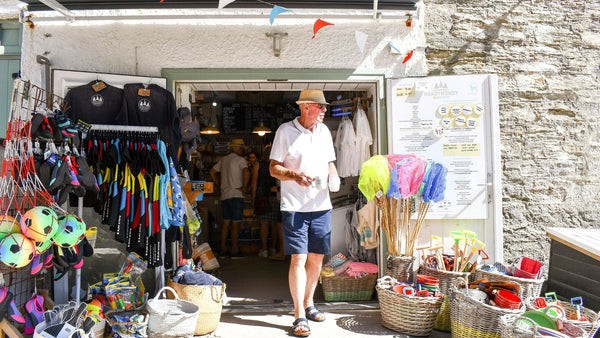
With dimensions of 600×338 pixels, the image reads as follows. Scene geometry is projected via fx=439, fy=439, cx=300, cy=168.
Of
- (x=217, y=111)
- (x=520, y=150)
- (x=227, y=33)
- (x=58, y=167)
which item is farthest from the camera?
(x=217, y=111)

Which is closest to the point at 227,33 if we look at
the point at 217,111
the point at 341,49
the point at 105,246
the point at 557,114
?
the point at 341,49

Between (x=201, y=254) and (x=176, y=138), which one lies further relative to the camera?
(x=201, y=254)

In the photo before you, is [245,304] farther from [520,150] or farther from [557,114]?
[557,114]

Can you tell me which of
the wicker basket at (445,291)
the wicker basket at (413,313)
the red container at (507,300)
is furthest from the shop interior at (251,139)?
the red container at (507,300)

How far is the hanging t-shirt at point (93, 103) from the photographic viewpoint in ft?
13.7

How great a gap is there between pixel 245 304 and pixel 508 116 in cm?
354

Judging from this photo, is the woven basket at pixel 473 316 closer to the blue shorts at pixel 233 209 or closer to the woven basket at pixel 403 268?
the woven basket at pixel 403 268

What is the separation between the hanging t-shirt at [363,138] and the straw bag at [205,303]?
7.41ft

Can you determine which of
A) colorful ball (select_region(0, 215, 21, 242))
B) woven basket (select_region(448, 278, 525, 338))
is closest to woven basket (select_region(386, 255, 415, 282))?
woven basket (select_region(448, 278, 525, 338))

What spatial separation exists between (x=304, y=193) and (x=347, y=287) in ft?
4.69

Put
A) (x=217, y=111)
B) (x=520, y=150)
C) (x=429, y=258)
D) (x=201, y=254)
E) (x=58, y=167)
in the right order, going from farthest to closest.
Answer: (x=217, y=111), (x=201, y=254), (x=520, y=150), (x=429, y=258), (x=58, y=167)

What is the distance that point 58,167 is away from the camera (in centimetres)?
320

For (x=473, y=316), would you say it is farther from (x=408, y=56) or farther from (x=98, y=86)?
(x=98, y=86)

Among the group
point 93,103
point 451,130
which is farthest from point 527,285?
point 93,103
